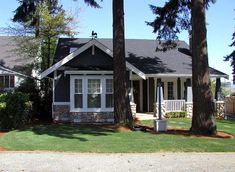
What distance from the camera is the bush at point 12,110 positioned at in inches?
724

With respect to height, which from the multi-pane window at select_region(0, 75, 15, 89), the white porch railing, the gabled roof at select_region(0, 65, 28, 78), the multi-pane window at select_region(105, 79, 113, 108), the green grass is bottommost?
the green grass

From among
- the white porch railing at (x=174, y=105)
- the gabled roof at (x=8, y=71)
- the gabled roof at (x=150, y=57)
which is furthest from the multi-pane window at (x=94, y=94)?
the gabled roof at (x=8, y=71)

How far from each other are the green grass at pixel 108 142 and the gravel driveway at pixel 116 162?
916mm

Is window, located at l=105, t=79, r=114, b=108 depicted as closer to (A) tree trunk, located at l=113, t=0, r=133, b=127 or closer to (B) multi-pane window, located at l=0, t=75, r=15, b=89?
(A) tree trunk, located at l=113, t=0, r=133, b=127

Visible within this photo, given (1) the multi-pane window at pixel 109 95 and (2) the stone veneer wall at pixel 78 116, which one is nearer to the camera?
(2) the stone veneer wall at pixel 78 116

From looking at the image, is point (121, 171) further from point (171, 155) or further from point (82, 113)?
point (82, 113)

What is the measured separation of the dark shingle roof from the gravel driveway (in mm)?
13966

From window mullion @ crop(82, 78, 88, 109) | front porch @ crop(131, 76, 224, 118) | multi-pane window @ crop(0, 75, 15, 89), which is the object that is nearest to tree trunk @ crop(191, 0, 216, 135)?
window mullion @ crop(82, 78, 88, 109)

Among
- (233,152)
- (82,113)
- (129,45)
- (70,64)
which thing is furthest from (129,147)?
(129,45)

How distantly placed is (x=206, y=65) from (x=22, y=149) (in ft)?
27.8

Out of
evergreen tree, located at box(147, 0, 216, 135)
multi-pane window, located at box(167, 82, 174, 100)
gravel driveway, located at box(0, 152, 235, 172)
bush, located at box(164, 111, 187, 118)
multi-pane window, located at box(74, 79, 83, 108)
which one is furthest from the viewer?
multi-pane window, located at box(167, 82, 174, 100)

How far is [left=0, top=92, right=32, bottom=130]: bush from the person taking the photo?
18.4 m

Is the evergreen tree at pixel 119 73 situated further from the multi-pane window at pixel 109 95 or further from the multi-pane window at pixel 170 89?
the multi-pane window at pixel 170 89

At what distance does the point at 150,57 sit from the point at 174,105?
4368 mm
